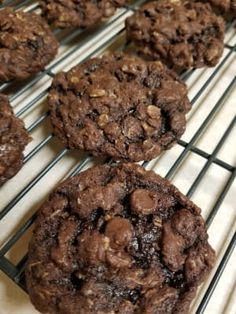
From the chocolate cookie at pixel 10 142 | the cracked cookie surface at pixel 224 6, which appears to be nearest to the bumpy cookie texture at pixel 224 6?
the cracked cookie surface at pixel 224 6

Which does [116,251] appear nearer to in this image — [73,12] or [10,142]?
[10,142]

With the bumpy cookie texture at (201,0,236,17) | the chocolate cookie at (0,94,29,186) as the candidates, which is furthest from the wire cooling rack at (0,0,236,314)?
the bumpy cookie texture at (201,0,236,17)

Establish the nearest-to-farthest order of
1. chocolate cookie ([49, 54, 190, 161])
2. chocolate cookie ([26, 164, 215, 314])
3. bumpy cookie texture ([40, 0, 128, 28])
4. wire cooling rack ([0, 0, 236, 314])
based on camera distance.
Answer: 1. chocolate cookie ([26, 164, 215, 314])
2. wire cooling rack ([0, 0, 236, 314])
3. chocolate cookie ([49, 54, 190, 161])
4. bumpy cookie texture ([40, 0, 128, 28])

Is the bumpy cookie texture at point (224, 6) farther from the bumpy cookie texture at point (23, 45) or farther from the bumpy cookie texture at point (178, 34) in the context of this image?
the bumpy cookie texture at point (23, 45)

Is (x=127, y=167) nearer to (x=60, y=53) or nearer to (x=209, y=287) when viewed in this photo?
(x=209, y=287)

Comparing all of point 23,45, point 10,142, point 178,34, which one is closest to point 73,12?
point 23,45

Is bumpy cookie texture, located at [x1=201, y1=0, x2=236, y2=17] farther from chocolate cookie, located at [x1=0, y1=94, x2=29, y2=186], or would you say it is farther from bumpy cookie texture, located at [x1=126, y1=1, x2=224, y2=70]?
chocolate cookie, located at [x1=0, y1=94, x2=29, y2=186]

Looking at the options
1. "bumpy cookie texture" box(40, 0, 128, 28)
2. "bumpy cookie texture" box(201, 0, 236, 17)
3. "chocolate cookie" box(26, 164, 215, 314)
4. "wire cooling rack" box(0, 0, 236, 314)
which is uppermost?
"bumpy cookie texture" box(201, 0, 236, 17)
